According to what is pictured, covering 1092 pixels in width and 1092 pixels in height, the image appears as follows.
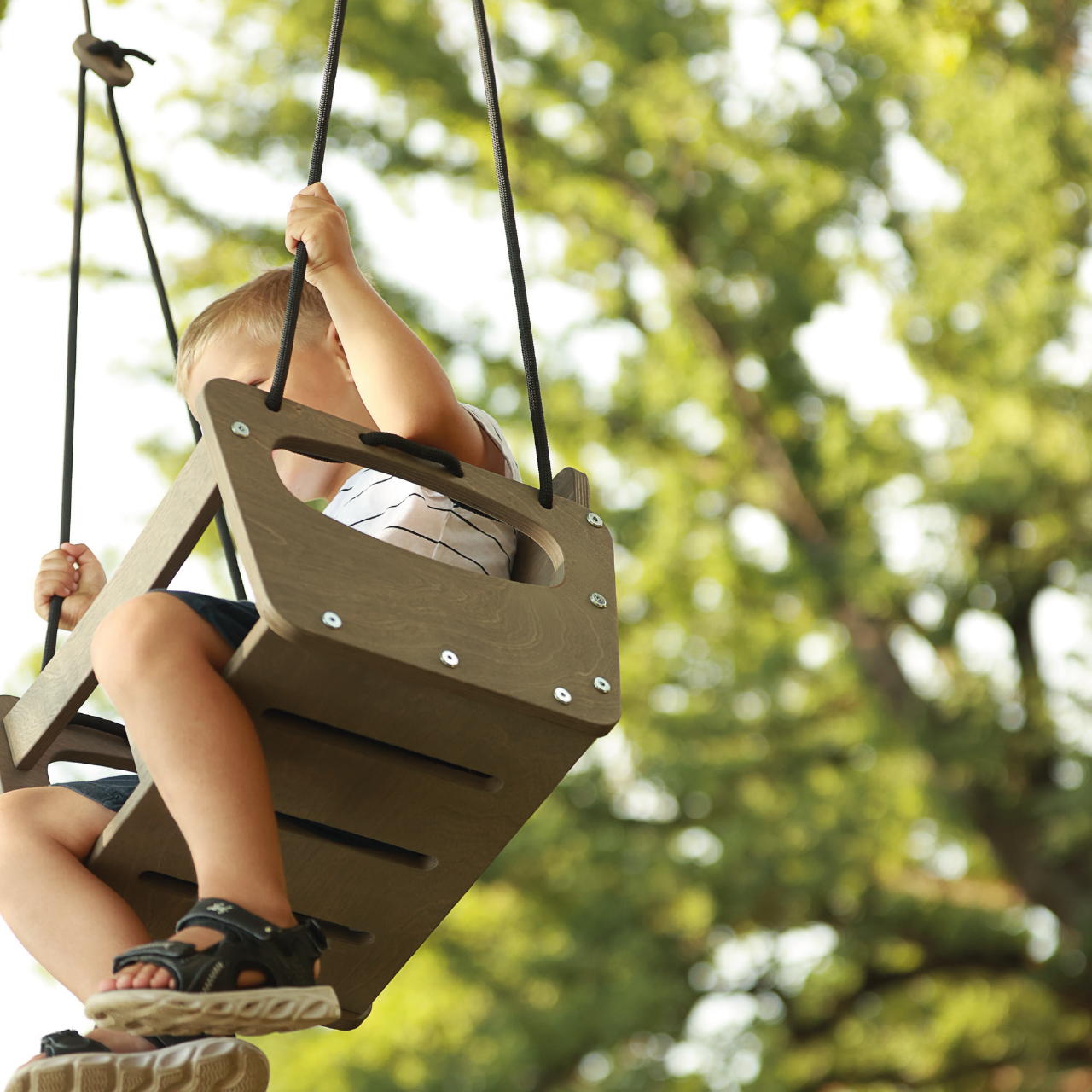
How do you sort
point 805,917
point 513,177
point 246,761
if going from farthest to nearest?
point 513,177, point 805,917, point 246,761

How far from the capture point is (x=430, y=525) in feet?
4.60

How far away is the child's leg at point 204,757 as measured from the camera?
1.12m

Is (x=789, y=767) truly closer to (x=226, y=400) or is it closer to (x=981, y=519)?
(x=981, y=519)

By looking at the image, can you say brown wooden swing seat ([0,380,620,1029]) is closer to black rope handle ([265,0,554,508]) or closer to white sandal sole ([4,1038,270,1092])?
black rope handle ([265,0,554,508])

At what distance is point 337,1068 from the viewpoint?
5797 mm

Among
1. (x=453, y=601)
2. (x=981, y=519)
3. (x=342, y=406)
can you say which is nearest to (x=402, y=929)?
(x=453, y=601)

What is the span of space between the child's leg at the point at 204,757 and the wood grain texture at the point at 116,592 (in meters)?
0.11

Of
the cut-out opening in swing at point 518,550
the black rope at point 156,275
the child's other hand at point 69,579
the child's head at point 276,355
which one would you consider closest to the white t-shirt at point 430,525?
the cut-out opening in swing at point 518,550

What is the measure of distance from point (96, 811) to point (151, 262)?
2.55 feet

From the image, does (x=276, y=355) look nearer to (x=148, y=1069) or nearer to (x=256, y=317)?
(x=256, y=317)

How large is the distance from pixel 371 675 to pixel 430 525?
30 cm

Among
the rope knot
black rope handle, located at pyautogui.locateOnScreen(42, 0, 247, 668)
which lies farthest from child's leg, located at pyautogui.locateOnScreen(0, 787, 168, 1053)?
the rope knot

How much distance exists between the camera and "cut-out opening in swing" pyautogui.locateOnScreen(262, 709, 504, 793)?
3.96ft

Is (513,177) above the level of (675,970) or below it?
above
